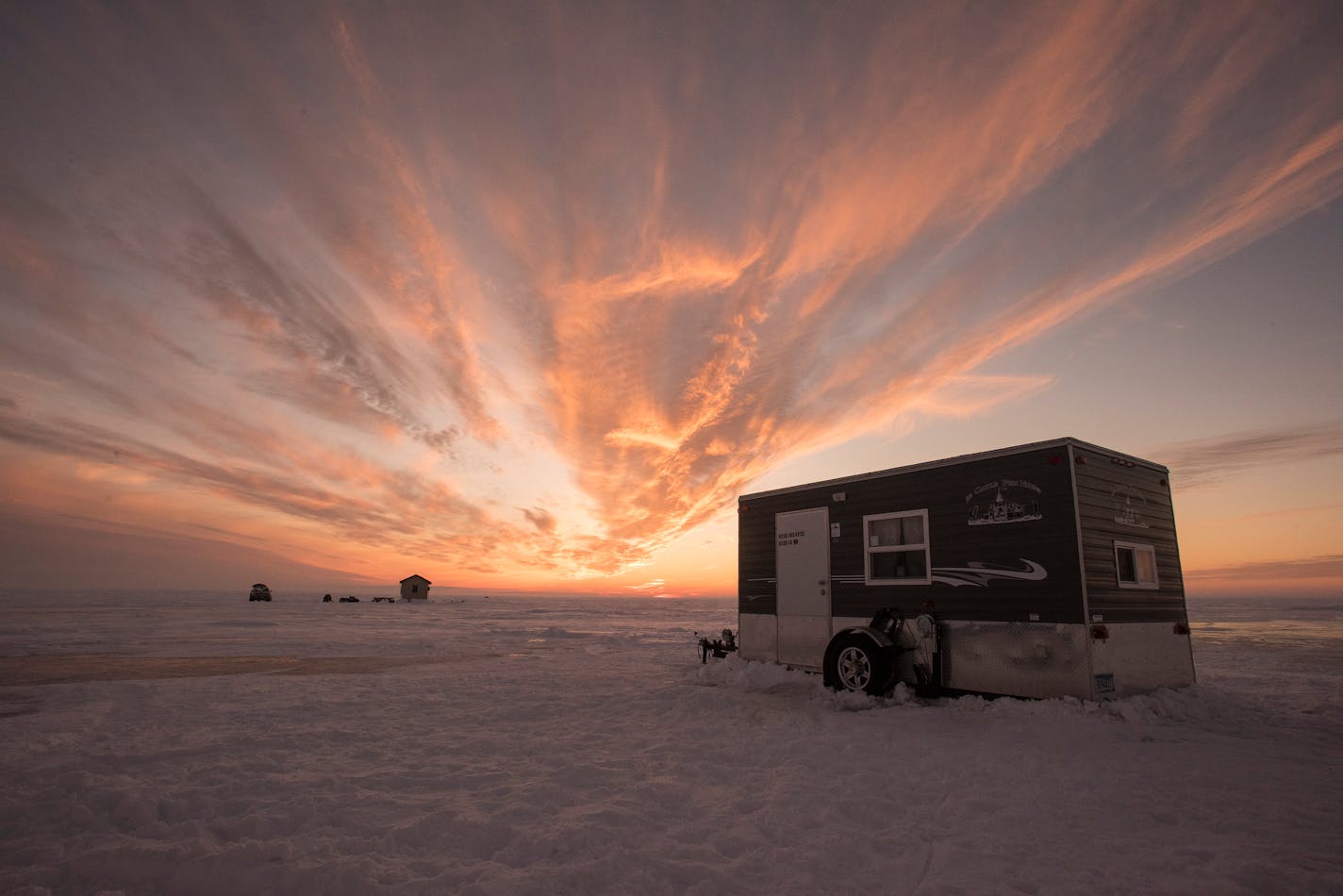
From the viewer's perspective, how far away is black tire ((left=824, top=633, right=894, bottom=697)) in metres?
9.80

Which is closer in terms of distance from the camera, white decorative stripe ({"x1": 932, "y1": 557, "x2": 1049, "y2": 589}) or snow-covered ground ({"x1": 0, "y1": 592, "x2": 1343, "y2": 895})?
snow-covered ground ({"x1": 0, "y1": 592, "x2": 1343, "y2": 895})

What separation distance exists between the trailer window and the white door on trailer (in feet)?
3.05

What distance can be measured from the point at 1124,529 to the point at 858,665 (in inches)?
180

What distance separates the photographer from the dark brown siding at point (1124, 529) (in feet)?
29.4

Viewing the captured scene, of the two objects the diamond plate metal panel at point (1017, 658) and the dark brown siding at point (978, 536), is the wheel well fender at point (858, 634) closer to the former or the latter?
the dark brown siding at point (978, 536)

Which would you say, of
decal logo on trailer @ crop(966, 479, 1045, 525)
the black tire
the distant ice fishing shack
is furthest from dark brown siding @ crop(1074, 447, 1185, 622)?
the black tire

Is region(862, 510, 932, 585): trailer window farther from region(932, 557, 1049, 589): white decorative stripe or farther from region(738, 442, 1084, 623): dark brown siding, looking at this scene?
region(932, 557, 1049, 589): white decorative stripe

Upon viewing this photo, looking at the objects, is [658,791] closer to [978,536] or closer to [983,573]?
[983,573]

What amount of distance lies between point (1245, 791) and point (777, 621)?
305 inches

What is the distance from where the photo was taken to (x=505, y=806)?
5148 millimetres

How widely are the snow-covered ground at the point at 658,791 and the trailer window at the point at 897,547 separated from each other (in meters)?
2.12

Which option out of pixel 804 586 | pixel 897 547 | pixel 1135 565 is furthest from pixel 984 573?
pixel 804 586

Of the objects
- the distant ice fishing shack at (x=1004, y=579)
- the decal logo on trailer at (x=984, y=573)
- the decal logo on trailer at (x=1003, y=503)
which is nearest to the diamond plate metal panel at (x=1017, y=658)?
the distant ice fishing shack at (x=1004, y=579)

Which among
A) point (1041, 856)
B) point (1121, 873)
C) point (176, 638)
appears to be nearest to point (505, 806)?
point (1041, 856)
